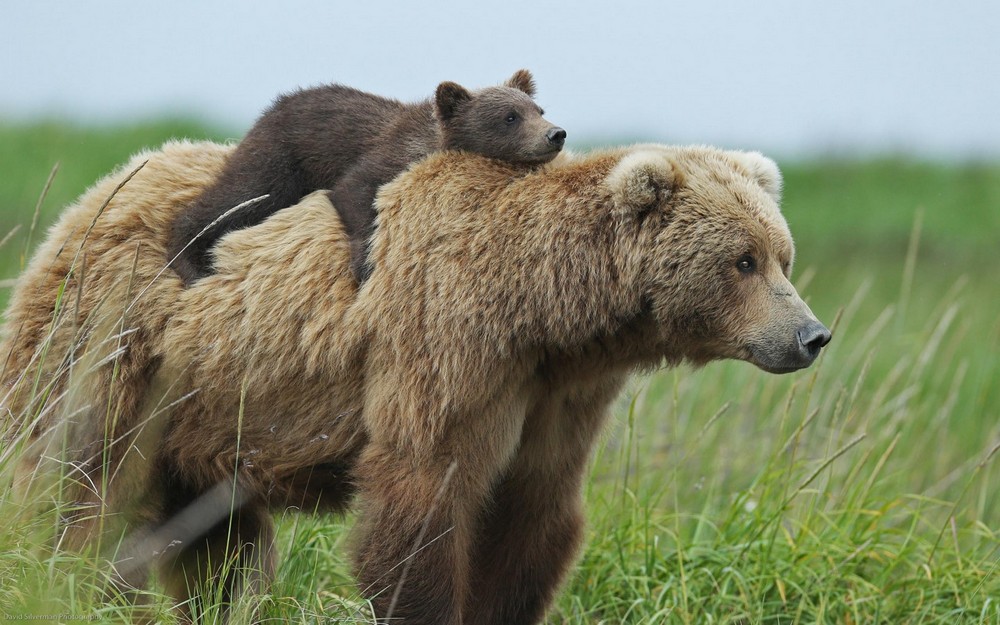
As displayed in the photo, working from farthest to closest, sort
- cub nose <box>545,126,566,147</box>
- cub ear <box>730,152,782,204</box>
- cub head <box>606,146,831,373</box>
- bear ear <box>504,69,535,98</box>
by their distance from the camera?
bear ear <box>504,69,535,98</box>
cub ear <box>730,152,782,204</box>
cub nose <box>545,126,566,147</box>
cub head <box>606,146,831,373</box>

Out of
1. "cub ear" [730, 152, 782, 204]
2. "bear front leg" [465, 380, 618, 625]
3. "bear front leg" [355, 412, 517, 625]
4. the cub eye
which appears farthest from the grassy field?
"cub ear" [730, 152, 782, 204]

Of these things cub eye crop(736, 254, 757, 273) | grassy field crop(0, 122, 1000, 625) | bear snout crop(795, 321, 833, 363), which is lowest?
grassy field crop(0, 122, 1000, 625)

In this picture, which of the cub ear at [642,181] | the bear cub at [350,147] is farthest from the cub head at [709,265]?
the bear cub at [350,147]

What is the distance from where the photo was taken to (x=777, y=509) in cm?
553

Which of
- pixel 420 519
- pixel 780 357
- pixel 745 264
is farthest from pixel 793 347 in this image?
pixel 420 519

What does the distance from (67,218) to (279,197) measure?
3.29ft

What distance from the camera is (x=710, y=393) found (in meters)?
7.43

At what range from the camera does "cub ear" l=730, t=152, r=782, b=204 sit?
15.1ft

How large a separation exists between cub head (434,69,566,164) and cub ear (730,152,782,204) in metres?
0.74

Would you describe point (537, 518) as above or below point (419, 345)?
below

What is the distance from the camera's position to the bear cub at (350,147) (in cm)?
452

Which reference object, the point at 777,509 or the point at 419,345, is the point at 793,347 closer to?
the point at 419,345

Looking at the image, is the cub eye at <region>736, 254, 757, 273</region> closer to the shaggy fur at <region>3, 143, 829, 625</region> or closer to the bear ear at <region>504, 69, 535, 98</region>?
the shaggy fur at <region>3, 143, 829, 625</region>

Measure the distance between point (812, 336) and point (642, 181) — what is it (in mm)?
817
